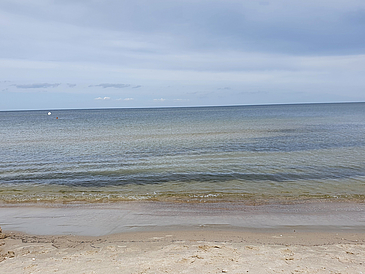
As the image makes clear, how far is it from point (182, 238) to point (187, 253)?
1323 mm

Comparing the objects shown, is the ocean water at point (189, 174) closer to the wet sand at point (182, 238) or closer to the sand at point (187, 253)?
the wet sand at point (182, 238)

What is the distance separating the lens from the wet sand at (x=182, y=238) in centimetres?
Answer: 659

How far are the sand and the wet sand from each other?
1.0 inches

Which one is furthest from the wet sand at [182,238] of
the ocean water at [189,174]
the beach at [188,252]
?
the ocean water at [189,174]

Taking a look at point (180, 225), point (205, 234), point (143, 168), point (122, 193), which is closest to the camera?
point (205, 234)

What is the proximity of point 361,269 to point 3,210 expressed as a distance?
A: 13.4 m

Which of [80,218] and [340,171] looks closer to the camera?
[80,218]

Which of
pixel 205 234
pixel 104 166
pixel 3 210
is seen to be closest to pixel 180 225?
pixel 205 234

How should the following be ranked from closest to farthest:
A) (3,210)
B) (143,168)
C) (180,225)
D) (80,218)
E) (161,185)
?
1. (180,225)
2. (80,218)
3. (3,210)
4. (161,185)
5. (143,168)

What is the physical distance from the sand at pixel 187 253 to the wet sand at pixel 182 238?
0.08 feet

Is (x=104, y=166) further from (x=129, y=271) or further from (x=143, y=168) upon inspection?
(x=129, y=271)

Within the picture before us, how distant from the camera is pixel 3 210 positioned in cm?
1169

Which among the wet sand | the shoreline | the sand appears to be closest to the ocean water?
the shoreline

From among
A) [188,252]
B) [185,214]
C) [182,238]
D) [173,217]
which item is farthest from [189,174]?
[188,252]
